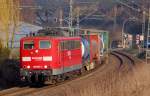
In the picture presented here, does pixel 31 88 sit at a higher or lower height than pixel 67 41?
lower

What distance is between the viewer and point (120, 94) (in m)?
22.9

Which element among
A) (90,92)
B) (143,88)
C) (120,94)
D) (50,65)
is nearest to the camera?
(90,92)

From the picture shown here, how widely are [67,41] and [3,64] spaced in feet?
18.7

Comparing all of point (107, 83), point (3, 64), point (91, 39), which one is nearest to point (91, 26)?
point (91, 39)

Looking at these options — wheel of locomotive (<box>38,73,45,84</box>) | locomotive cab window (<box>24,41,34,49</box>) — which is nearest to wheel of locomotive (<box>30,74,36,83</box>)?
wheel of locomotive (<box>38,73,45,84</box>)

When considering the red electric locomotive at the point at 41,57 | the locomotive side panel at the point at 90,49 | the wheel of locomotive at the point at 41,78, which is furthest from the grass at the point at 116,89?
the locomotive side panel at the point at 90,49

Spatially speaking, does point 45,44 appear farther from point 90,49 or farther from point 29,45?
point 90,49

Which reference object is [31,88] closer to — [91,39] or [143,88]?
[143,88]

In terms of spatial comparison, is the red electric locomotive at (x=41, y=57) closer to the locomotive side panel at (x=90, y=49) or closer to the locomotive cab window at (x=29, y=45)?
the locomotive cab window at (x=29, y=45)

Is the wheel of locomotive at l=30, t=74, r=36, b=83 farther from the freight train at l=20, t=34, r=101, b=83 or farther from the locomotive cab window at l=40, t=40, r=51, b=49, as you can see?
the locomotive cab window at l=40, t=40, r=51, b=49

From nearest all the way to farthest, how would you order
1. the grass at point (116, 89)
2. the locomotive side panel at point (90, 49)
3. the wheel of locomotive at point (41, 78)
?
the grass at point (116, 89) < the wheel of locomotive at point (41, 78) < the locomotive side panel at point (90, 49)

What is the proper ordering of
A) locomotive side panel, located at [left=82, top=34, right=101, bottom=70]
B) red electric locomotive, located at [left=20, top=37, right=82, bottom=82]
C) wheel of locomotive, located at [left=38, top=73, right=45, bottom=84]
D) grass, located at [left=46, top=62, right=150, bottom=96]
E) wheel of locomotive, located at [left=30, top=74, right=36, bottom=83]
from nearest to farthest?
grass, located at [left=46, top=62, right=150, bottom=96] < red electric locomotive, located at [left=20, top=37, right=82, bottom=82] < wheel of locomotive, located at [left=38, top=73, right=45, bottom=84] < wheel of locomotive, located at [left=30, top=74, right=36, bottom=83] < locomotive side panel, located at [left=82, top=34, right=101, bottom=70]

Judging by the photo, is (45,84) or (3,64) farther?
(3,64)

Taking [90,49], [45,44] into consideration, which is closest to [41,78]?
[45,44]
